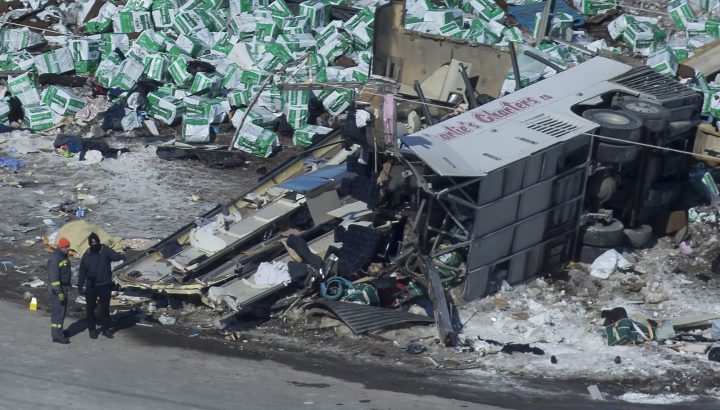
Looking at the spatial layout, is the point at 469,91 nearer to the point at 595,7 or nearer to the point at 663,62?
the point at 663,62

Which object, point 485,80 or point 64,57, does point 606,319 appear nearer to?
point 485,80

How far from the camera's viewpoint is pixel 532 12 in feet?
69.5

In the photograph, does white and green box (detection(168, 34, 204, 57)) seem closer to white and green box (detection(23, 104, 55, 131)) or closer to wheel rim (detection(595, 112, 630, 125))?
white and green box (detection(23, 104, 55, 131))

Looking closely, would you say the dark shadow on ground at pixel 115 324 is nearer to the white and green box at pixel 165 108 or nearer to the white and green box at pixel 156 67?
the white and green box at pixel 165 108

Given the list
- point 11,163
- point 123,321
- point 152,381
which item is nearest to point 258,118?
point 11,163

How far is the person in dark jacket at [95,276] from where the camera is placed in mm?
11734

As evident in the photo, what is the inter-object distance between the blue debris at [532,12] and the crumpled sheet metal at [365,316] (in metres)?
9.79

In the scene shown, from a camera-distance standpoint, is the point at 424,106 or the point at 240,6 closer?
the point at 424,106

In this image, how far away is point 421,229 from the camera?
1269 centimetres

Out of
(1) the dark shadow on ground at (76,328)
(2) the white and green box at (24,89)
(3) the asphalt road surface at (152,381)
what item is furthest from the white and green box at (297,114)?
(3) the asphalt road surface at (152,381)

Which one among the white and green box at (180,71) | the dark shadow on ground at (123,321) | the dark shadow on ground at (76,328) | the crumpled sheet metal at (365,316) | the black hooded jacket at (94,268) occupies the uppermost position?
the white and green box at (180,71)

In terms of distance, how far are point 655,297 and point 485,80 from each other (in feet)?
13.2

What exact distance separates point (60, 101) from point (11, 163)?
76.7 inches

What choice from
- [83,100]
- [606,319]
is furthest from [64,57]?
[606,319]
